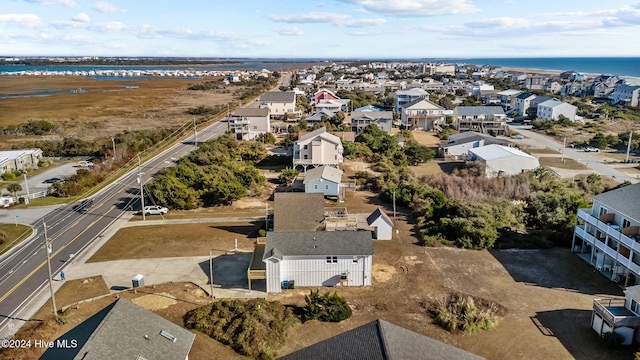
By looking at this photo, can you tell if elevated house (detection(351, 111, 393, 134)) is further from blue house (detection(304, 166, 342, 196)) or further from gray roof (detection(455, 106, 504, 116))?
blue house (detection(304, 166, 342, 196))

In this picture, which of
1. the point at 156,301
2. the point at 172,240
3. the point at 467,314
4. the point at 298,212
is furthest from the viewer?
the point at 172,240

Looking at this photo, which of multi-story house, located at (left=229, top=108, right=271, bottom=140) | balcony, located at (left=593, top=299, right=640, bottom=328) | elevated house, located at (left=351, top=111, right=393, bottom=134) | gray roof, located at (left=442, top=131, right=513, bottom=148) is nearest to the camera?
balcony, located at (left=593, top=299, right=640, bottom=328)

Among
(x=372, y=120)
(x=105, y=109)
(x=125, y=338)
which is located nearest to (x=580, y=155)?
(x=372, y=120)

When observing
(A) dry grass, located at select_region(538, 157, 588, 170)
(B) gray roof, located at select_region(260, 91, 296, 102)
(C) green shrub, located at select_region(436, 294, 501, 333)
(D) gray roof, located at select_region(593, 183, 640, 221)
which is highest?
(B) gray roof, located at select_region(260, 91, 296, 102)

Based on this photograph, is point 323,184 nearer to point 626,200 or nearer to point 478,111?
point 626,200

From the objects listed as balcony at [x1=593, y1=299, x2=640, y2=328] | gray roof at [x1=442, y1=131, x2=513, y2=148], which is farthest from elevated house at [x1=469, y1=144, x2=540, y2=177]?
balcony at [x1=593, y1=299, x2=640, y2=328]

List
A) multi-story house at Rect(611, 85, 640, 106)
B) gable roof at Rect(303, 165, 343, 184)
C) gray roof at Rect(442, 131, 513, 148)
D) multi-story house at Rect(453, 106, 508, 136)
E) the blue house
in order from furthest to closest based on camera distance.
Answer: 1. multi-story house at Rect(611, 85, 640, 106)
2. multi-story house at Rect(453, 106, 508, 136)
3. gray roof at Rect(442, 131, 513, 148)
4. gable roof at Rect(303, 165, 343, 184)
5. the blue house

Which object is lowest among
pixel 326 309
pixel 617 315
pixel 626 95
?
pixel 326 309
